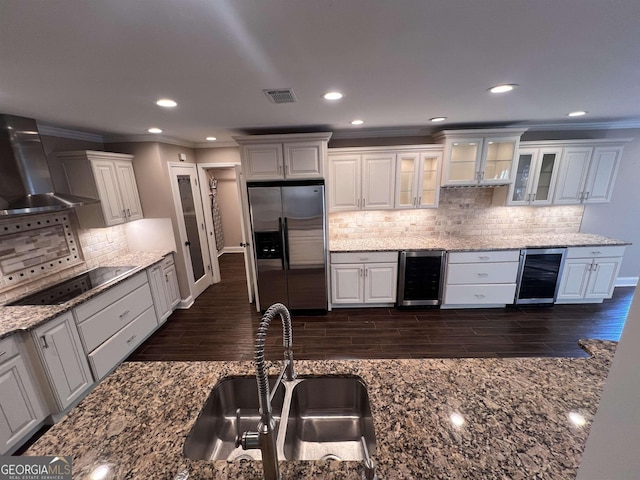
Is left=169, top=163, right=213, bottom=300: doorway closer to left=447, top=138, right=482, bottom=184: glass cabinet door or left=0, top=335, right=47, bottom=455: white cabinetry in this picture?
left=0, top=335, right=47, bottom=455: white cabinetry

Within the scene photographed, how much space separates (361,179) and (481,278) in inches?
81.9

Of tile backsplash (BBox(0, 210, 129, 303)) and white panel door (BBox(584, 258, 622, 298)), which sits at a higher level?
tile backsplash (BBox(0, 210, 129, 303))

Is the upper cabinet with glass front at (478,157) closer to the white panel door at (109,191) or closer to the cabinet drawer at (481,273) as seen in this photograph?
the cabinet drawer at (481,273)

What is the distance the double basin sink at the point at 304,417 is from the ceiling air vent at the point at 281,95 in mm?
1756

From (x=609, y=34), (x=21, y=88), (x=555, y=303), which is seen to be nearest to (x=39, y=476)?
(x=21, y=88)

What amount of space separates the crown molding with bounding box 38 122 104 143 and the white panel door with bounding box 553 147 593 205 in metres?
5.98

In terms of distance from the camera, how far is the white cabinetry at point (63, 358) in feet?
6.01

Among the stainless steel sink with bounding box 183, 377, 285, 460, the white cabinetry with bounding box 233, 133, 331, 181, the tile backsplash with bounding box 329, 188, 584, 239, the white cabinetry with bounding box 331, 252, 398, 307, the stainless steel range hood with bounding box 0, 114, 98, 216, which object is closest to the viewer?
the stainless steel sink with bounding box 183, 377, 285, 460

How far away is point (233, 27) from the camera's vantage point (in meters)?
0.99

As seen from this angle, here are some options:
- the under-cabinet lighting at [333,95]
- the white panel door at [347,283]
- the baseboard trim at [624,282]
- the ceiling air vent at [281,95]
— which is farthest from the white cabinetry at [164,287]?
the baseboard trim at [624,282]

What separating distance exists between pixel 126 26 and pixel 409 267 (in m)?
3.29

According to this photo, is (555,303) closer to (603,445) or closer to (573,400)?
(573,400)

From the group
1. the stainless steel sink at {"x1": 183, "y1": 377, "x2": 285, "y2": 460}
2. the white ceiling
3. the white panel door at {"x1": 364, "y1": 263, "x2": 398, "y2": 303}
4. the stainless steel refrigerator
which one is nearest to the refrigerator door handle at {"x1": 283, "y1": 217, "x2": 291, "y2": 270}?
the stainless steel refrigerator

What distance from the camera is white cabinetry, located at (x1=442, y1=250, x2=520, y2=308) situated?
3.24 metres
